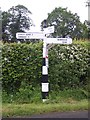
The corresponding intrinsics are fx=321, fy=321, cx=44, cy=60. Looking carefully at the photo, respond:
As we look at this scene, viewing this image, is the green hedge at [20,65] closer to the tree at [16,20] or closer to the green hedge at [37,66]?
the green hedge at [37,66]

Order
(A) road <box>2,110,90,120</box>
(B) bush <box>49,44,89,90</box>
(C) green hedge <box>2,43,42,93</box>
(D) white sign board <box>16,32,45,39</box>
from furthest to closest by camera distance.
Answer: (B) bush <box>49,44,89,90</box>, (C) green hedge <box>2,43,42,93</box>, (D) white sign board <box>16,32,45,39</box>, (A) road <box>2,110,90,120</box>

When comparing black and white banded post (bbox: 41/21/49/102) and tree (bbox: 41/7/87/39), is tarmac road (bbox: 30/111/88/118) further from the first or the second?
tree (bbox: 41/7/87/39)

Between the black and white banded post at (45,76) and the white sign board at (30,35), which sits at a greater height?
the white sign board at (30,35)

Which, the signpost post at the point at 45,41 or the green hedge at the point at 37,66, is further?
the green hedge at the point at 37,66

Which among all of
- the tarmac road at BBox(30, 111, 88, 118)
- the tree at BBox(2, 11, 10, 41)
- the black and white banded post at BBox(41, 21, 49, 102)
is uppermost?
the tree at BBox(2, 11, 10, 41)

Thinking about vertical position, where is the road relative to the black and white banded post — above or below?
below

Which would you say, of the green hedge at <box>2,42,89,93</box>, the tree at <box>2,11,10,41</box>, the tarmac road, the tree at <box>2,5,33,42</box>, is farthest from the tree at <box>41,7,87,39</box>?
the tarmac road

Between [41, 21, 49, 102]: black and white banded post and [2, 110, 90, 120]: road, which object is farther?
[41, 21, 49, 102]: black and white banded post

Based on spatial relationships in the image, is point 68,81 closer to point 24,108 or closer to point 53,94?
point 53,94

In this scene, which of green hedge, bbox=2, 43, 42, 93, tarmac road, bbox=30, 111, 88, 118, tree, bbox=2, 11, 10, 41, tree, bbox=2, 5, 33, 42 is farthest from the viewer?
tree, bbox=2, 5, 33, 42

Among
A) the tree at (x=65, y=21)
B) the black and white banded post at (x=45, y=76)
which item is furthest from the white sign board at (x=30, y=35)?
the tree at (x=65, y=21)

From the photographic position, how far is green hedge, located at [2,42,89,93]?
1005 centimetres

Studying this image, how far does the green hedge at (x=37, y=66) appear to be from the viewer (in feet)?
33.0

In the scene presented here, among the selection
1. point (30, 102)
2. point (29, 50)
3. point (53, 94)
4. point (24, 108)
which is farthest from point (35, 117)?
point (29, 50)
